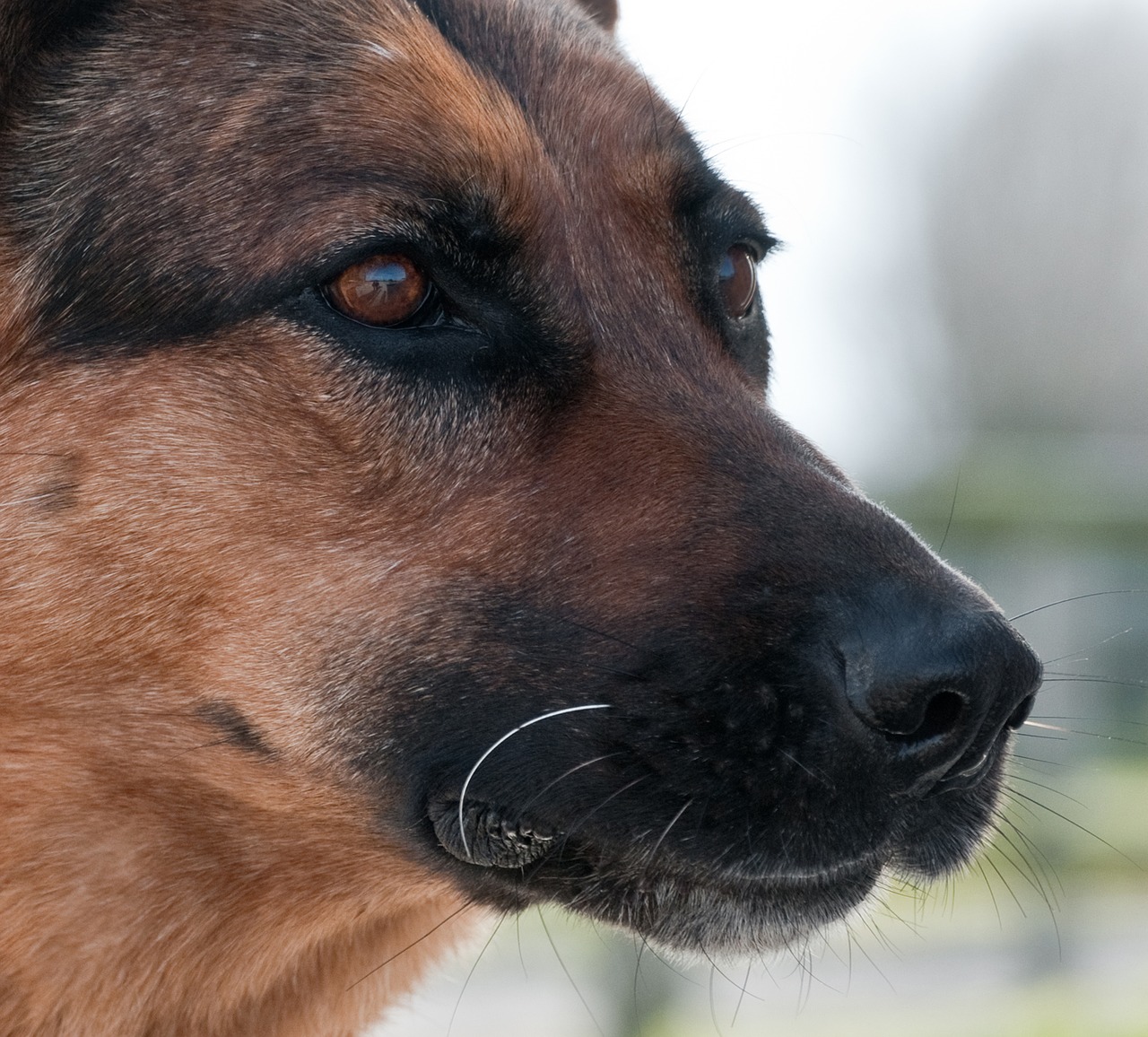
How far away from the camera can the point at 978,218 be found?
41.6 meters

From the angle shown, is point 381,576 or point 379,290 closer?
point 381,576

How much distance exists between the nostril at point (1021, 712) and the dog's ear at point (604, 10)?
9.71 feet

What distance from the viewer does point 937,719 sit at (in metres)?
2.25

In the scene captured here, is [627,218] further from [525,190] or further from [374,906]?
[374,906]

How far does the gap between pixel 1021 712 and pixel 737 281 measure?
59.6 inches

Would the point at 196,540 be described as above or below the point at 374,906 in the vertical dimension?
above

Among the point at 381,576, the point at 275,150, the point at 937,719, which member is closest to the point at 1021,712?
the point at 937,719

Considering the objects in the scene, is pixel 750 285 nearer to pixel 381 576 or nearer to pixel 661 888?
pixel 381 576

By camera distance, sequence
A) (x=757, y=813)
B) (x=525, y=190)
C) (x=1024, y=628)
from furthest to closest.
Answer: (x=1024, y=628)
(x=525, y=190)
(x=757, y=813)

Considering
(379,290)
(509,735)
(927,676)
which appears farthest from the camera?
(379,290)

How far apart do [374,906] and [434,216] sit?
1.52 meters

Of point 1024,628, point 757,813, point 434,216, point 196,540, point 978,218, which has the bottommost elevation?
point 978,218

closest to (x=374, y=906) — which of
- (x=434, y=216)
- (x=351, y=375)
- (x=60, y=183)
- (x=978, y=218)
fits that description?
(x=351, y=375)

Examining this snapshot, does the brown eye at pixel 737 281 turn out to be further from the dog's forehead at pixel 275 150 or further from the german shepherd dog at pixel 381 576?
the german shepherd dog at pixel 381 576
